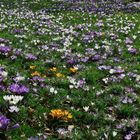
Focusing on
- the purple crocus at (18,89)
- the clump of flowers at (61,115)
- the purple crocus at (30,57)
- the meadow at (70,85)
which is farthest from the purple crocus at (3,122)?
the purple crocus at (30,57)

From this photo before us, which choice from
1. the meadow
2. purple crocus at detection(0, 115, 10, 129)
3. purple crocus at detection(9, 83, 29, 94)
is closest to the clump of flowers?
the meadow

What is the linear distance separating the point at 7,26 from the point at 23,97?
1318cm

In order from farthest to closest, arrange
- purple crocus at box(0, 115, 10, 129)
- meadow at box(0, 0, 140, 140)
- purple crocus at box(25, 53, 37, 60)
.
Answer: purple crocus at box(25, 53, 37, 60)
meadow at box(0, 0, 140, 140)
purple crocus at box(0, 115, 10, 129)

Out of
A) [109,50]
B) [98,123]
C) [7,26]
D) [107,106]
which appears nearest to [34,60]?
[109,50]

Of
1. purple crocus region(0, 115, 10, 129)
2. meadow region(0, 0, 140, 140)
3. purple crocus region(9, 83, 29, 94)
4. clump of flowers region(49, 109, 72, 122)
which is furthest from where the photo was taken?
purple crocus region(9, 83, 29, 94)

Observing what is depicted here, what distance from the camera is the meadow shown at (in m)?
8.78

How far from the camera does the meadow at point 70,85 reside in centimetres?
878

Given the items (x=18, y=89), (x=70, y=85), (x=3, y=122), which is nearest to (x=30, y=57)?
(x=70, y=85)

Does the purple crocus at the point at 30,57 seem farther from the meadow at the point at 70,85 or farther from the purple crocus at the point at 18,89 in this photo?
the purple crocus at the point at 18,89

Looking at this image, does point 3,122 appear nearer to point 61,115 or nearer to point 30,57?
point 61,115

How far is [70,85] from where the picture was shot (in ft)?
37.2

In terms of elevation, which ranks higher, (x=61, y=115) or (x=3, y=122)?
(x=3, y=122)

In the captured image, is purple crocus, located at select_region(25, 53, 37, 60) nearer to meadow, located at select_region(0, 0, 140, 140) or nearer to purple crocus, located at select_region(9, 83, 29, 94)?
meadow, located at select_region(0, 0, 140, 140)

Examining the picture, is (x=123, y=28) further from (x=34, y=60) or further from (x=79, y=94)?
(x=79, y=94)
